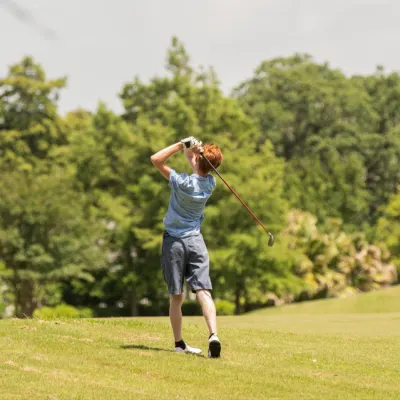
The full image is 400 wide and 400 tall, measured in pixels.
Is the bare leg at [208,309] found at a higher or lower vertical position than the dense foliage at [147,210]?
lower

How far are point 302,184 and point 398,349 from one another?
157 feet

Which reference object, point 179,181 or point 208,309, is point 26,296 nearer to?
point 208,309

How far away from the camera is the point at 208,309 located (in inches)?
357

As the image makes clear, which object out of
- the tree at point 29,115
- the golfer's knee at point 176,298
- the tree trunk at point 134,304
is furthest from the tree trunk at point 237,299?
the golfer's knee at point 176,298

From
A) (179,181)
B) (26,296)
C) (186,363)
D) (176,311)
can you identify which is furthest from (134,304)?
(186,363)

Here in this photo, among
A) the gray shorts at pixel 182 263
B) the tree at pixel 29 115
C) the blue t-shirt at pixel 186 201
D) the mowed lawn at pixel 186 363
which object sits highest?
the tree at pixel 29 115

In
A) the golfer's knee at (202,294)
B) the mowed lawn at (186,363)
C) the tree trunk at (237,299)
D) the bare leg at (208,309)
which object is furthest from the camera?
the tree trunk at (237,299)

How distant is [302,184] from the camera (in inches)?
2281

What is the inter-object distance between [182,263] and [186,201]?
2.18ft

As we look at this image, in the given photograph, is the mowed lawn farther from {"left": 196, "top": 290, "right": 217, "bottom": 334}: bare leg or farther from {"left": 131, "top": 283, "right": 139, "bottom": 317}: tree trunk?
{"left": 131, "top": 283, "right": 139, "bottom": 317}: tree trunk

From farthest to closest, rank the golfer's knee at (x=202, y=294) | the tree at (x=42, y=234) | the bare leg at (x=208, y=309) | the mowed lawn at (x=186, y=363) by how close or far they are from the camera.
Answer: the tree at (x=42, y=234) → the golfer's knee at (x=202, y=294) → the bare leg at (x=208, y=309) → the mowed lawn at (x=186, y=363)

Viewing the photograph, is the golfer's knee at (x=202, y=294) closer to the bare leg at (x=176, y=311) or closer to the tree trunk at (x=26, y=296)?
the bare leg at (x=176, y=311)

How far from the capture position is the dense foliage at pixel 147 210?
39938 millimetres

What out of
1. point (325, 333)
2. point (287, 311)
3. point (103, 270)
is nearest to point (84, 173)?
point (103, 270)
